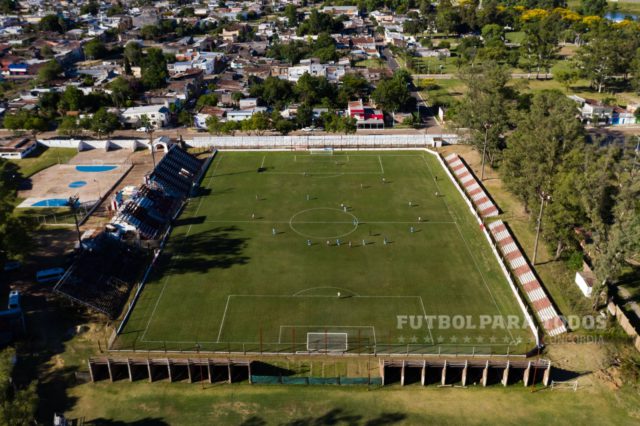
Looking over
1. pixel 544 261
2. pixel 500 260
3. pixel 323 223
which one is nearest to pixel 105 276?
pixel 323 223

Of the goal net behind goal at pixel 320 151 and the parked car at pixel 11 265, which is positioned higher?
the goal net behind goal at pixel 320 151

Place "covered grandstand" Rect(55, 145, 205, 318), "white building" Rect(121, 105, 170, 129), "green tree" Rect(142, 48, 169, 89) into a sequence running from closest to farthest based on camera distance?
"covered grandstand" Rect(55, 145, 205, 318) → "white building" Rect(121, 105, 170, 129) → "green tree" Rect(142, 48, 169, 89)

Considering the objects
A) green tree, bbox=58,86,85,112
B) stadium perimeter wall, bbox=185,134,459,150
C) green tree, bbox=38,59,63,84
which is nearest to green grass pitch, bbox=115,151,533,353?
stadium perimeter wall, bbox=185,134,459,150

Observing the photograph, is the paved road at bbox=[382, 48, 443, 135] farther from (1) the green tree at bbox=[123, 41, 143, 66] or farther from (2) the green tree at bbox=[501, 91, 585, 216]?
(1) the green tree at bbox=[123, 41, 143, 66]

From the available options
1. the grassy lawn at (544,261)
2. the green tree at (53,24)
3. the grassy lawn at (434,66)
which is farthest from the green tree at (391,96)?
the green tree at (53,24)

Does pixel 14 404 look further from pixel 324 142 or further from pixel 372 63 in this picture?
pixel 372 63

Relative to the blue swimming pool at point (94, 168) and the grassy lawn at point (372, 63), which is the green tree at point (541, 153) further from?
the grassy lawn at point (372, 63)

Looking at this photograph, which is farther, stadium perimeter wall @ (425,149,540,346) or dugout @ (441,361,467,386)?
stadium perimeter wall @ (425,149,540,346)
